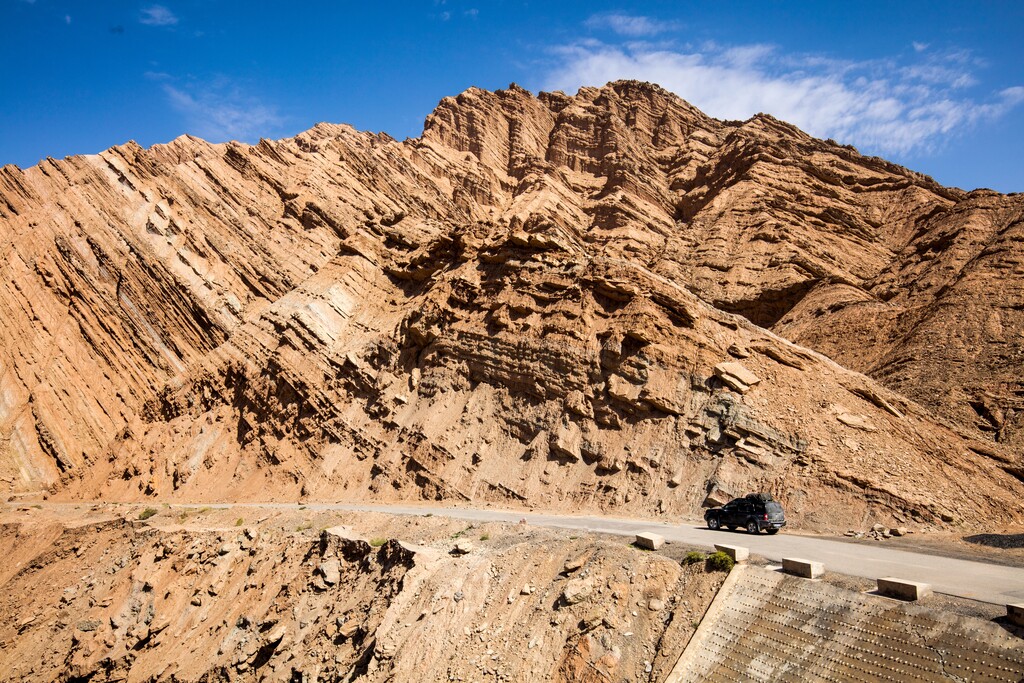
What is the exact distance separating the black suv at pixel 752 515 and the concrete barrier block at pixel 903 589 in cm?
632

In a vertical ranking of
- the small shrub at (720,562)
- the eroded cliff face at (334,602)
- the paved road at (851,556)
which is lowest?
the eroded cliff face at (334,602)

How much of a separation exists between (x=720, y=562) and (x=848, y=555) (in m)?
3.40

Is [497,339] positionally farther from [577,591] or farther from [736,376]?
[577,591]

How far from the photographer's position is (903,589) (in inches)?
405

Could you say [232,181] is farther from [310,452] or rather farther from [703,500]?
[703,500]

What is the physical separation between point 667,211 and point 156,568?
4885 cm

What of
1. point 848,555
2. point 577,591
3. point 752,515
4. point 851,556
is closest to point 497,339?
point 752,515

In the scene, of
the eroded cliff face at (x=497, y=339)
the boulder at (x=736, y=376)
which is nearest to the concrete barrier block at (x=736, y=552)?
the eroded cliff face at (x=497, y=339)

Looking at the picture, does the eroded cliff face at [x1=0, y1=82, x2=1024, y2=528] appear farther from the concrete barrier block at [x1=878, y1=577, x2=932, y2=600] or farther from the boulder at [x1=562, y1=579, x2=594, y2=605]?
the concrete barrier block at [x1=878, y1=577, x2=932, y2=600]

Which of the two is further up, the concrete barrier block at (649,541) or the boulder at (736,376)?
the boulder at (736,376)

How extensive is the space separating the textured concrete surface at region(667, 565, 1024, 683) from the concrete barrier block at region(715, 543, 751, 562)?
579 millimetres

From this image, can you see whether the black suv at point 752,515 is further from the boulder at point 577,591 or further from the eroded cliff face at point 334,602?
the boulder at point 577,591

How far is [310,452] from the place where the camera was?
3016 centimetres

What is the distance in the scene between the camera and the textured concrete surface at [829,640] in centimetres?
880
